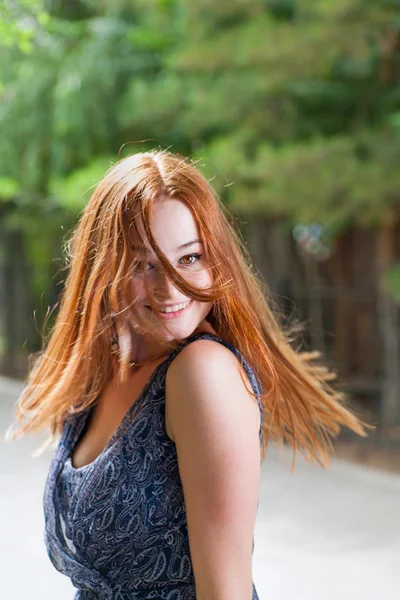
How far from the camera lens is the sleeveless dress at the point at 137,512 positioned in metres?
1.03

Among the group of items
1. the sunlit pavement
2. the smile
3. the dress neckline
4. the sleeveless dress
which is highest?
the smile

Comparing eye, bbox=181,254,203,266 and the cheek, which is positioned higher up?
eye, bbox=181,254,203,266

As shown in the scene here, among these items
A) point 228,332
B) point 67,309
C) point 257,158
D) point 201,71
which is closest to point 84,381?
point 67,309

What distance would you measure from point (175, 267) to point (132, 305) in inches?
3.2

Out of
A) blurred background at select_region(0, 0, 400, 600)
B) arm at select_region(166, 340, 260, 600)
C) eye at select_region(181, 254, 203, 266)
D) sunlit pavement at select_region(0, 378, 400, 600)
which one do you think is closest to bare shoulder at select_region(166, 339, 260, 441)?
arm at select_region(166, 340, 260, 600)

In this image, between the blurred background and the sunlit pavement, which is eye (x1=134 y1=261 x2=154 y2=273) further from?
the blurred background

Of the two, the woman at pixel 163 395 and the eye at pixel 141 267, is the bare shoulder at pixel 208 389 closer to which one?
the woman at pixel 163 395

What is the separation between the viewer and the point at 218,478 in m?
0.93

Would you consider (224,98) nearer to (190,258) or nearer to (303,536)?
(303,536)

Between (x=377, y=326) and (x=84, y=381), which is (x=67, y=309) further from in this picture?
(x=377, y=326)

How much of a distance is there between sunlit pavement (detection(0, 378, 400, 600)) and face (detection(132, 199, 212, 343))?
1.57m

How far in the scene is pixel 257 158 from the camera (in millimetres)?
5055

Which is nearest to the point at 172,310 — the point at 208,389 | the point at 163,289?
the point at 163,289

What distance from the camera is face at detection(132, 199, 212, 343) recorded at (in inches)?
41.3
